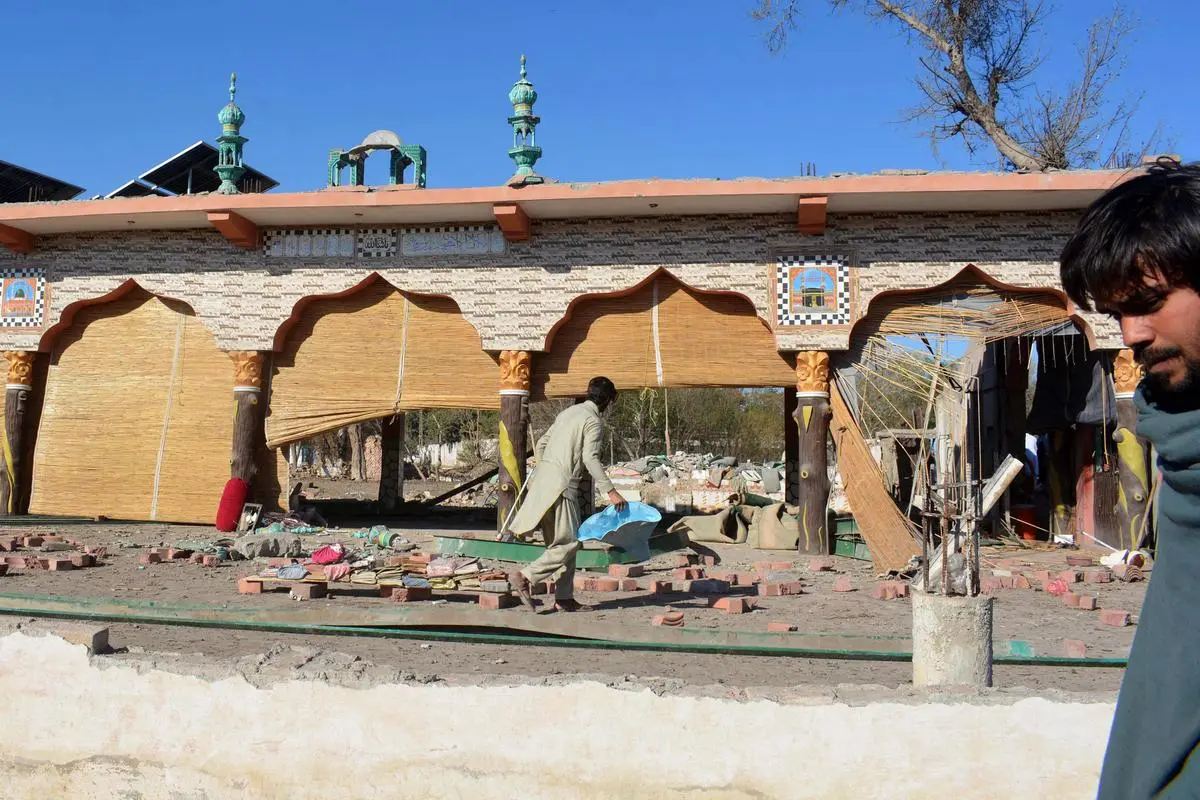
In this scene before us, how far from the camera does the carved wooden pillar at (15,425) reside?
1417cm

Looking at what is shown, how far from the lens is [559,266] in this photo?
12.8m

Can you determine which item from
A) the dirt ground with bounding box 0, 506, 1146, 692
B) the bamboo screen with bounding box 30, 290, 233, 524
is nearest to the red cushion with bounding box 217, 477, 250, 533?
the dirt ground with bounding box 0, 506, 1146, 692

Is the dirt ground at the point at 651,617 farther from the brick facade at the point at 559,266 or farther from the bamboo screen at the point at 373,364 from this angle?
the brick facade at the point at 559,266

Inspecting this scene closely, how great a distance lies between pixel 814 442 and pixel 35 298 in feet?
36.7

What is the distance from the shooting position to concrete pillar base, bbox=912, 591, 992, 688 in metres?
3.79

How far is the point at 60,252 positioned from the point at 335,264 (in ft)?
14.0

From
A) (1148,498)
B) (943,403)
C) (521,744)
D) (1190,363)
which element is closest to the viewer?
(1190,363)

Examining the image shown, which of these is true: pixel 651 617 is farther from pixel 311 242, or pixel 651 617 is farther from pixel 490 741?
pixel 311 242

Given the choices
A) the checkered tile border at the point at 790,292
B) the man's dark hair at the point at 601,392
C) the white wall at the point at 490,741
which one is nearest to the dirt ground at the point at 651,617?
the white wall at the point at 490,741

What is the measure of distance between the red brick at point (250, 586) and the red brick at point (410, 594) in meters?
1.26

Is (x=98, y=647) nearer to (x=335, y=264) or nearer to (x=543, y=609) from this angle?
(x=543, y=609)

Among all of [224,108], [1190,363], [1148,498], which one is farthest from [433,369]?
[1190,363]

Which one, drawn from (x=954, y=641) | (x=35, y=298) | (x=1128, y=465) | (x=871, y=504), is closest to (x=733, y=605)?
(x=954, y=641)

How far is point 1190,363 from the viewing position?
1.54 metres
